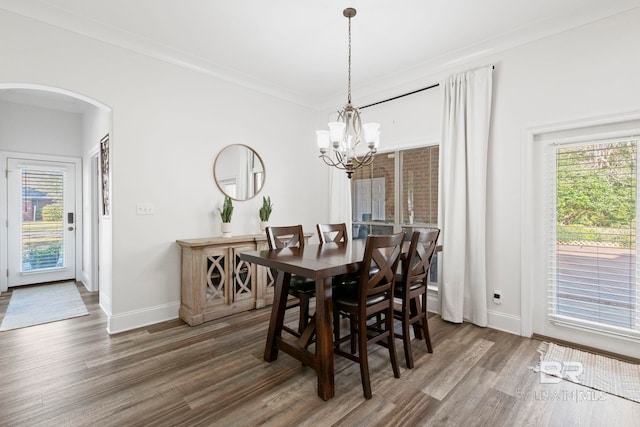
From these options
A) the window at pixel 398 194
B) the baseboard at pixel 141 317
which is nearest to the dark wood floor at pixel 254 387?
the baseboard at pixel 141 317

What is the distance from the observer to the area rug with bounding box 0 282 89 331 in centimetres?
338

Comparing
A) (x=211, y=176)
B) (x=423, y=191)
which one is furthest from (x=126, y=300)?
(x=423, y=191)

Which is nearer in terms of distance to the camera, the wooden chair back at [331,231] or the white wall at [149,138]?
the white wall at [149,138]

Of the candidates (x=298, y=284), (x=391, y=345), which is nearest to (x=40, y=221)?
(x=298, y=284)

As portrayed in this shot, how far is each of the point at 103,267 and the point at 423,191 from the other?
3818mm

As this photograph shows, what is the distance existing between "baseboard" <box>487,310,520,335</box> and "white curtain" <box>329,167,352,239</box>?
2.07m

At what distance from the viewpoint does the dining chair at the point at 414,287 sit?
238cm

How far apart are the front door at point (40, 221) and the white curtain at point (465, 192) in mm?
5561

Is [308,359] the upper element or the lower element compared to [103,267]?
lower

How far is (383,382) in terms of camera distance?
7.23ft

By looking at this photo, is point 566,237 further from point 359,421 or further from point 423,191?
point 359,421

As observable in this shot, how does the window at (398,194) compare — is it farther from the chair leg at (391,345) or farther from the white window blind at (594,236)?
the chair leg at (391,345)
